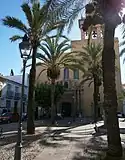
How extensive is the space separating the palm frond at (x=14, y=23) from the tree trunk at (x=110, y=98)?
991cm

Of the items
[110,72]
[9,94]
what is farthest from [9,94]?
[110,72]

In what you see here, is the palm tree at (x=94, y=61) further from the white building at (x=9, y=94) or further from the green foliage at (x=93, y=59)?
the white building at (x=9, y=94)

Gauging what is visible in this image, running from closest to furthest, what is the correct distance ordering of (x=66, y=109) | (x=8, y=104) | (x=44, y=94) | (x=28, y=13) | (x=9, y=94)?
(x=28, y=13), (x=9, y=94), (x=44, y=94), (x=8, y=104), (x=66, y=109)

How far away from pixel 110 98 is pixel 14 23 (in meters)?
11.5

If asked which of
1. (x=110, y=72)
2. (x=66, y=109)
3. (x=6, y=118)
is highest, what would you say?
(x=110, y=72)

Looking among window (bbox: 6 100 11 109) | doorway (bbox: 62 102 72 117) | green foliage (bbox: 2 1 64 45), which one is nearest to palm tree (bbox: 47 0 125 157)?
green foliage (bbox: 2 1 64 45)

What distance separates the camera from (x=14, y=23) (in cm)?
1803

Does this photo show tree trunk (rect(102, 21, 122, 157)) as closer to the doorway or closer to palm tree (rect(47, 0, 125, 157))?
palm tree (rect(47, 0, 125, 157))

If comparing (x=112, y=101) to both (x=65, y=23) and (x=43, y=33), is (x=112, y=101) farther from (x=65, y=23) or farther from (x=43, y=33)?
(x=43, y=33)

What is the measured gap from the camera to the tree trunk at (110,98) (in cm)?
878

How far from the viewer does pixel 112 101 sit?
29.5 ft

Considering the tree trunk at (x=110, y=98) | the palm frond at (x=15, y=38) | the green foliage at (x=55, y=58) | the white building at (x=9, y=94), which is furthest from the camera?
the white building at (x=9, y=94)

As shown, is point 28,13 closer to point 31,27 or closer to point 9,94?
point 31,27

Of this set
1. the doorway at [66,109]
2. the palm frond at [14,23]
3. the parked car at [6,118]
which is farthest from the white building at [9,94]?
the palm frond at [14,23]
